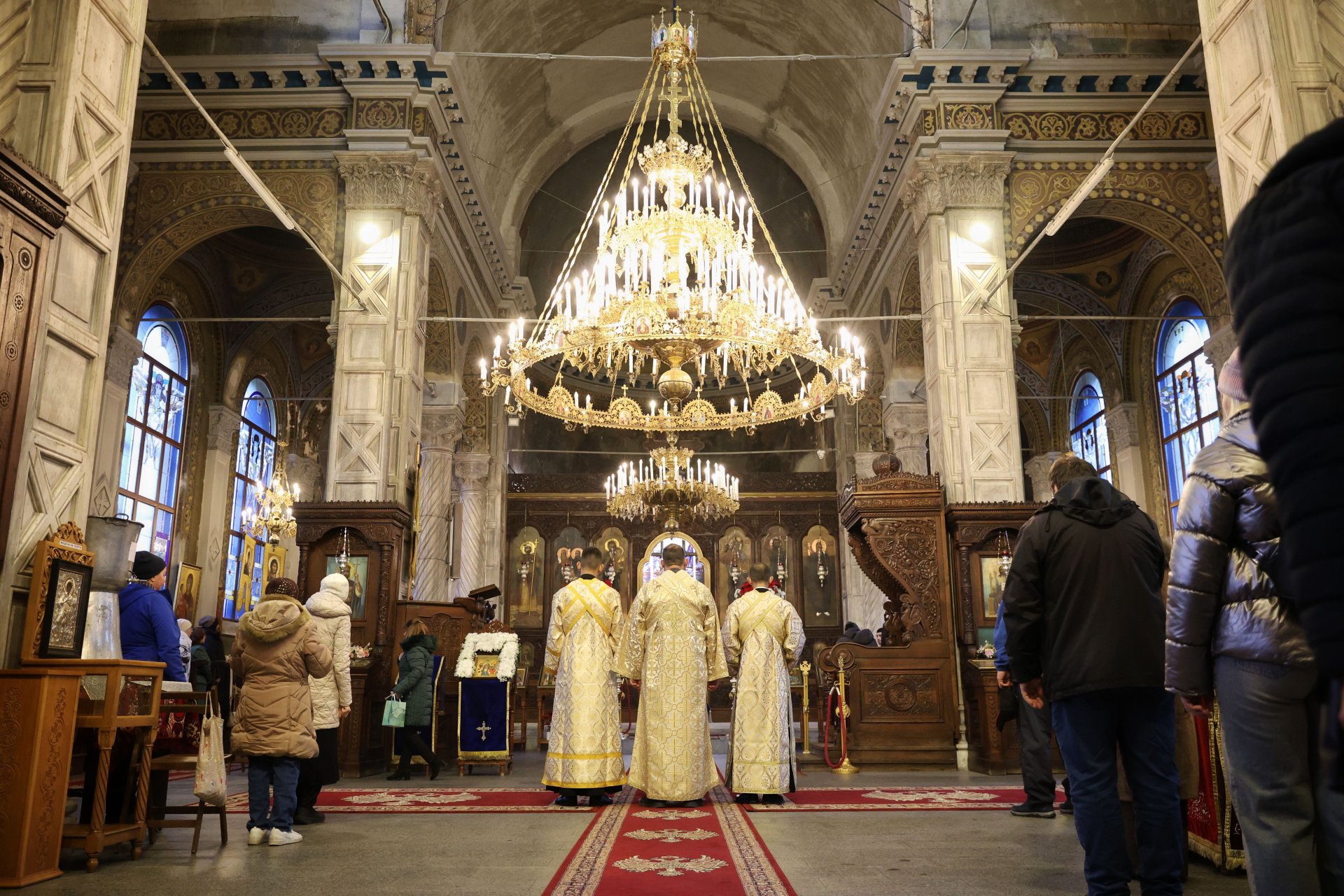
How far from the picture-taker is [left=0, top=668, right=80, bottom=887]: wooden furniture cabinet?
424 cm

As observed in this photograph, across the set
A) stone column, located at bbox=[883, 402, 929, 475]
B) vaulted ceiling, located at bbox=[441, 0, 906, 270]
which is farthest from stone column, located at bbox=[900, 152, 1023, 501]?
stone column, located at bbox=[883, 402, 929, 475]

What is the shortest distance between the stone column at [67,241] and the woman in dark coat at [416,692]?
12.6 feet

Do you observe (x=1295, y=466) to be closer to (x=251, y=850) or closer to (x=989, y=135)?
(x=251, y=850)

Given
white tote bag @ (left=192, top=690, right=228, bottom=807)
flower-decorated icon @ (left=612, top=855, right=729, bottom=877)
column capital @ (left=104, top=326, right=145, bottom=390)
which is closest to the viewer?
flower-decorated icon @ (left=612, top=855, right=729, bottom=877)

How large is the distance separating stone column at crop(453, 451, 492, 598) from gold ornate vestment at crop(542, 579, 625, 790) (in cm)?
1115

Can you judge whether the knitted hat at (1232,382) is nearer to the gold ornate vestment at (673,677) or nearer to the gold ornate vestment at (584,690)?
the gold ornate vestment at (673,677)

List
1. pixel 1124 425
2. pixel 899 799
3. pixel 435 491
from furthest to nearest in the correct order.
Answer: pixel 1124 425 → pixel 435 491 → pixel 899 799

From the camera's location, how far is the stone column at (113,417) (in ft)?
41.7

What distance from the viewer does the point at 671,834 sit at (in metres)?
5.68

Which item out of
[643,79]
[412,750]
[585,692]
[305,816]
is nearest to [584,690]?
[585,692]

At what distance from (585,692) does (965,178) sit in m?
7.93

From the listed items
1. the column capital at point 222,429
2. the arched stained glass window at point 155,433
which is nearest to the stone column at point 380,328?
the arched stained glass window at point 155,433

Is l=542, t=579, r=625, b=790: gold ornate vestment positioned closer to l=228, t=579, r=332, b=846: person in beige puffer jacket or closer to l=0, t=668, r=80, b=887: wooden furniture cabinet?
l=228, t=579, r=332, b=846: person in beige puffer jacket

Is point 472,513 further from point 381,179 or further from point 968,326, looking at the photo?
point 968,326
